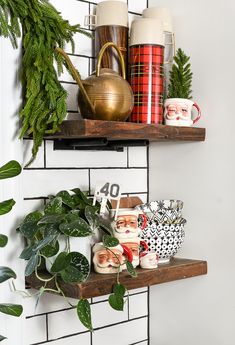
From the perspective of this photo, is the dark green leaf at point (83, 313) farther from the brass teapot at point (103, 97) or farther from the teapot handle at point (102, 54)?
the teapot handle at point (102, 54)

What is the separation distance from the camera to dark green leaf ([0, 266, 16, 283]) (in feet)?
4.76

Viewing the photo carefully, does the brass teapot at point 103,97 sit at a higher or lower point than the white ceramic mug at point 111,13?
lower

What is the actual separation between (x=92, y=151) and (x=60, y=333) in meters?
0.54

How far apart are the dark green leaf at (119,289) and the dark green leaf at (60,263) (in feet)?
0.48

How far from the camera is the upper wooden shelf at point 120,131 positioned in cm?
147

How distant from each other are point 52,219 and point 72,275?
0.46 ft

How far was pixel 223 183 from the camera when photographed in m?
1.78

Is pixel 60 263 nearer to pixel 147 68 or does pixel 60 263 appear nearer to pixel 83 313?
pixel 83 313

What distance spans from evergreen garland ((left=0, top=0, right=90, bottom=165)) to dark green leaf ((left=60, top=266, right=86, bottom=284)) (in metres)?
0.30

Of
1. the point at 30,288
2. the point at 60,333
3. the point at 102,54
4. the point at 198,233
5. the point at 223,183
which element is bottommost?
the point at 60,333

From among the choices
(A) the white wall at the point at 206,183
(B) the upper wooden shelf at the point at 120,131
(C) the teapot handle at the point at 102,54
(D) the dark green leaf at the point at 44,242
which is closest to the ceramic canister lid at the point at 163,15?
(A) the white wall at the point at 206,183

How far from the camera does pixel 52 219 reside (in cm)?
147

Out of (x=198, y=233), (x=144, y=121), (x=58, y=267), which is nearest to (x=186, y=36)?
(x=144, y=121)

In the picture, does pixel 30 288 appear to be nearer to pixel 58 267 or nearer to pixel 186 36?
pixel 58 267
